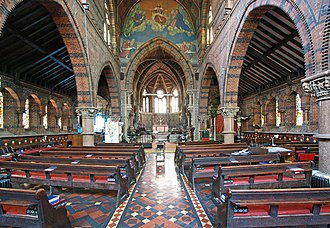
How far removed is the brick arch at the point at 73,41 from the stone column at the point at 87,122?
11.3 inches

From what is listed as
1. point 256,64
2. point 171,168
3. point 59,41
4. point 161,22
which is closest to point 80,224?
point 171,168

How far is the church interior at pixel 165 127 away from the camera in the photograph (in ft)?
12.2

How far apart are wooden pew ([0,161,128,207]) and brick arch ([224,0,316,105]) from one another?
5.14 m

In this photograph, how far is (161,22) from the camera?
20.8m

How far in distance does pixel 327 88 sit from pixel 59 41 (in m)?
13.5

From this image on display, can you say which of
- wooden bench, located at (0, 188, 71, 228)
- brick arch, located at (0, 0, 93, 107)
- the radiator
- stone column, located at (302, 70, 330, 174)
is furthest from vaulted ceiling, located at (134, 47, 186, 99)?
wooden bench, located at (0, 188, 71, 228)

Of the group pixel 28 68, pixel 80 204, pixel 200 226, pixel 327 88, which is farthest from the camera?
pixel 28 68

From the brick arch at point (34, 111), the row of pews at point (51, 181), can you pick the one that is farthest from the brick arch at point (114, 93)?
the row of pews at point (51, 181)

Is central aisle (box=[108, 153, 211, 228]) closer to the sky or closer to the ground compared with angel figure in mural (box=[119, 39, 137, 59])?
closer to the ground

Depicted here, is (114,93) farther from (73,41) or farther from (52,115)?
(73,41)

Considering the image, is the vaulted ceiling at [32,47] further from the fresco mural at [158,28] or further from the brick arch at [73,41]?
the fresco mural at [158,28]

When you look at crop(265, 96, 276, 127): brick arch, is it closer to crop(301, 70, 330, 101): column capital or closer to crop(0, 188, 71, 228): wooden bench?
crop(301, 70, 330, 101): column capital

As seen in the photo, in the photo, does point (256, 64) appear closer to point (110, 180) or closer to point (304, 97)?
point (304, 97)

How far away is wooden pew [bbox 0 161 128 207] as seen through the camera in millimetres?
4492
